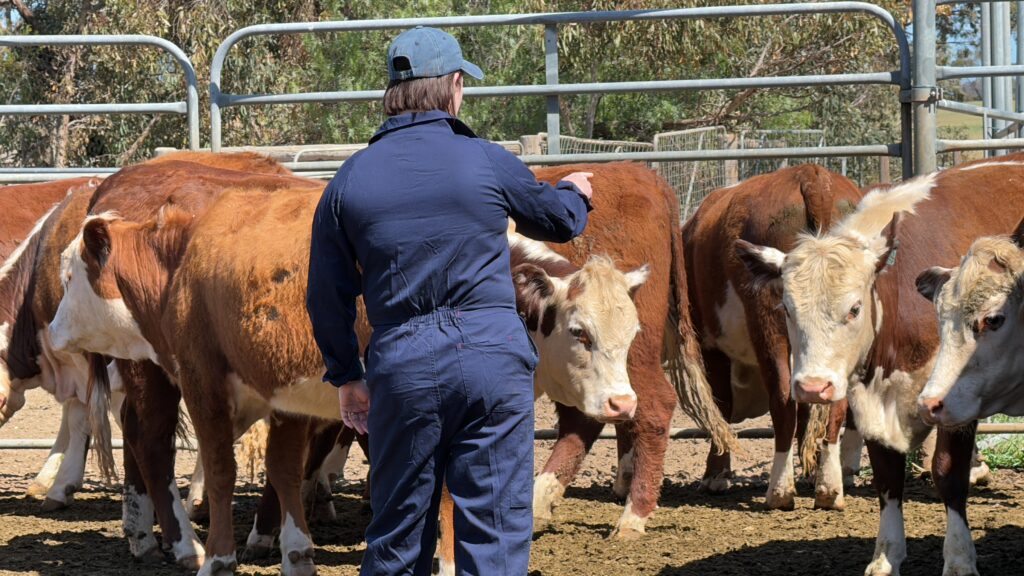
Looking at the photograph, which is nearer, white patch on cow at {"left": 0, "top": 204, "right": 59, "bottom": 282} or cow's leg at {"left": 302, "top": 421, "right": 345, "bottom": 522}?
cow's leg at {"left": 302, "top": 421, "right": 345, "bottom": 522}

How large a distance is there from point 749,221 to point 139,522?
3490mm

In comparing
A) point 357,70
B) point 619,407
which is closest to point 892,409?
point 619,407

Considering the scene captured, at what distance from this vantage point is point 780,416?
6.71 m

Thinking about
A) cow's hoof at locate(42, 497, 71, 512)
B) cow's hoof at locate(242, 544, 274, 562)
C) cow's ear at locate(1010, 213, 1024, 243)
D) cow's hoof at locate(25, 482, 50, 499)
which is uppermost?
cow's ear at locate(1010, 213, 1024, 243)

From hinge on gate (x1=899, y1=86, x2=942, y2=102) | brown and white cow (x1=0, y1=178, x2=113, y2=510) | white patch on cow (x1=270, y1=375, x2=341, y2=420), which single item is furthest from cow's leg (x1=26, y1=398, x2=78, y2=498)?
hinge on gate (x1=899, y1=86, x2=942, y2=102)

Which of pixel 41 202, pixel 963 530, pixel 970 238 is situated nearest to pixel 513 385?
pixel 963 530

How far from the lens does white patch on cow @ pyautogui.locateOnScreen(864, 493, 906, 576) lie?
200 inches

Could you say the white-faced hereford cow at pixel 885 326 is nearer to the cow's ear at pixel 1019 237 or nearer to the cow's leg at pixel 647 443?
the cow's ear at pixel 1019 237

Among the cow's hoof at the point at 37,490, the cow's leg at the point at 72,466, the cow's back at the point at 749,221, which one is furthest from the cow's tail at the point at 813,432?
the cow's hoof at the point at 37,490

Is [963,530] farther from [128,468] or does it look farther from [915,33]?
[128,468]

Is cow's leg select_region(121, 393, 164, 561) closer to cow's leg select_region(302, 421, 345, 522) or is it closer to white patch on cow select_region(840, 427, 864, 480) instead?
cow's leg select_region(302, 421, 345, 522)

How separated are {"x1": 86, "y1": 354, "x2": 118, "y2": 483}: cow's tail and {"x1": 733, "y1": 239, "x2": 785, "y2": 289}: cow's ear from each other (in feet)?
10.2

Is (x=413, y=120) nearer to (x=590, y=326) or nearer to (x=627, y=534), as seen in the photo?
(x=590, y=326)

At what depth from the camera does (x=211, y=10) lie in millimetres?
17969
